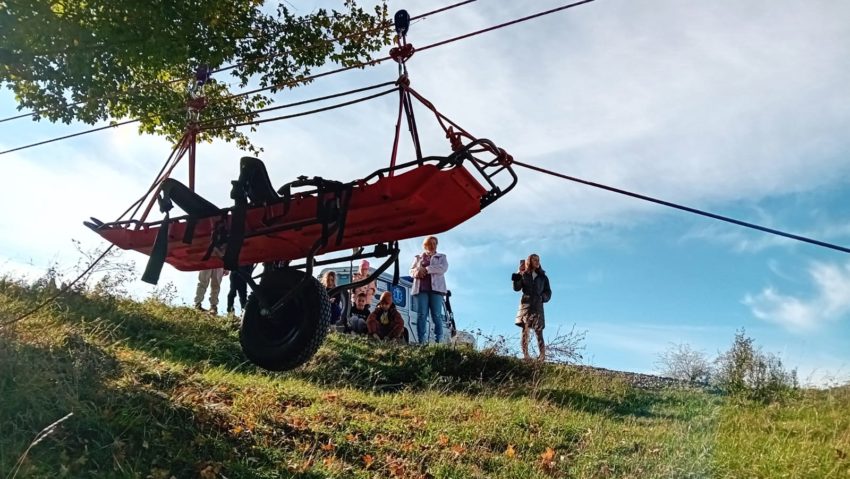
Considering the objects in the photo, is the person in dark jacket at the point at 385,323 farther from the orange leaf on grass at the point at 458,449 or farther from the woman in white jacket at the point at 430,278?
the orange leaf on grass at the point at 458,449

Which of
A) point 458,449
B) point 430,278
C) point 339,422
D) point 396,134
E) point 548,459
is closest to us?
point 396,134

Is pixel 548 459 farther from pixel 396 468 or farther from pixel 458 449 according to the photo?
pixel 396 468

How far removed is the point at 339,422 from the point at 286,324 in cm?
200

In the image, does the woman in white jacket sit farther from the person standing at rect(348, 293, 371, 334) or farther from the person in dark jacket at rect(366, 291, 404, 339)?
the person standing at rect(348, 293, 371, 334)

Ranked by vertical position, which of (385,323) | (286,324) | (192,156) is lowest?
(286,324)

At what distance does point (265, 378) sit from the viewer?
317 inches

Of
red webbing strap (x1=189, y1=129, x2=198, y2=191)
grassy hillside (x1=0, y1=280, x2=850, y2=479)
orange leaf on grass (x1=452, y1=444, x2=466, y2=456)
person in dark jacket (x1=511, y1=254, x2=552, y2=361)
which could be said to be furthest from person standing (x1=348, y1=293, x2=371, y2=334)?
red webbing strap (x1=189, y1=129, x2=198, y2=191)

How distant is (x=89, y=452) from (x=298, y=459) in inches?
60.7

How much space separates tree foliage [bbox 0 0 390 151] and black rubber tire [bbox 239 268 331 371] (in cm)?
265

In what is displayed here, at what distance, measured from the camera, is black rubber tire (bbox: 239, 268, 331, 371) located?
461 cm

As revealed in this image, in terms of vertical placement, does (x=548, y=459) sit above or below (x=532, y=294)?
below

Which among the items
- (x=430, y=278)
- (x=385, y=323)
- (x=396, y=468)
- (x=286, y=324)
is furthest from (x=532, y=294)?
(x=286, y=324)

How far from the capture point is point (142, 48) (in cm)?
754

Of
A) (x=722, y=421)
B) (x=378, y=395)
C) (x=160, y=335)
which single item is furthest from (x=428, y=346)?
(x=722, y=421)
